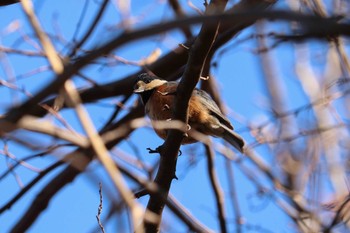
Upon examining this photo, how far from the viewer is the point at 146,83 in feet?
15.4

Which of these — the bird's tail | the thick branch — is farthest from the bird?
the thick branch

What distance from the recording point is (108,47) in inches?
45.1

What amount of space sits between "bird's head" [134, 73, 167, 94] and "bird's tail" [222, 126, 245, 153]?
0.68 metres

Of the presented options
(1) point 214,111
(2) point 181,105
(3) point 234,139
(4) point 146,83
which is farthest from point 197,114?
(2) point 181,105

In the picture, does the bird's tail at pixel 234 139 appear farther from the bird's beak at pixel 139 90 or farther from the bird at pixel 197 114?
the bird's beak at pixel 139 90

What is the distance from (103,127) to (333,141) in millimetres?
2285

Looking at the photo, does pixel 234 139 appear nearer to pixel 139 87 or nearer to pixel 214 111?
pixel 214 111

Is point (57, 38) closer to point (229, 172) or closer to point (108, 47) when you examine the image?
point (229, 172)

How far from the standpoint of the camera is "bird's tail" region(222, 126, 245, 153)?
4430mm

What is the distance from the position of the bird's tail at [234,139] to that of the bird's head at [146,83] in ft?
2.22

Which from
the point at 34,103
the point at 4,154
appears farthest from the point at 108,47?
the point at 4,154

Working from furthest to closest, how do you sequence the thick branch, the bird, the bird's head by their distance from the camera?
the bird's head → the bird → the thick branch

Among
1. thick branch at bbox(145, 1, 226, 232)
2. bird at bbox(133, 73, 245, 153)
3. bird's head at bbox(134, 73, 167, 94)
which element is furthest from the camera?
bird's head at bbox(134, 73, 167, 94)

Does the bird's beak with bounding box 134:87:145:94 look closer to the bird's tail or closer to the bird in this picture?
the bird
